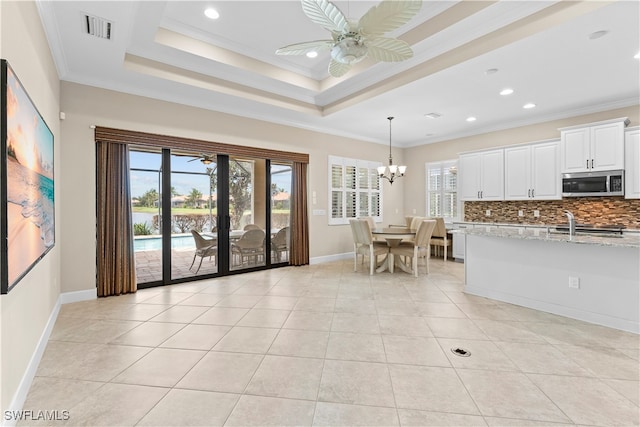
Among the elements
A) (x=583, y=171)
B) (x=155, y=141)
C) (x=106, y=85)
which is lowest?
(x=583, y=171)

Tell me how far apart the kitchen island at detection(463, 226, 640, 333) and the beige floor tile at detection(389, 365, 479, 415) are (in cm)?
203

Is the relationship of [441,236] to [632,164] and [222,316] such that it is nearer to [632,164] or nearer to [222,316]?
[632,164]

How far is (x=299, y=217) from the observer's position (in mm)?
5953

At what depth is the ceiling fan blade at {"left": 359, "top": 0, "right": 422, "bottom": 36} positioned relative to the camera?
79.6 inches

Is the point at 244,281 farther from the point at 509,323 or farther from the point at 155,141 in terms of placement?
the point at 509,323

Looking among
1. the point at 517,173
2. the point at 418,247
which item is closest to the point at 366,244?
the point at 418,247

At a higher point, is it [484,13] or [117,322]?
[484,13]

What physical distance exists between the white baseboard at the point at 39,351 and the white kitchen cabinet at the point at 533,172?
280 inches

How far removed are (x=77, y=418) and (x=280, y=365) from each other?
125cm

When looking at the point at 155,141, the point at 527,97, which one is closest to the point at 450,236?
the point at 527,97

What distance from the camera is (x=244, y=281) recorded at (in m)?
4.82

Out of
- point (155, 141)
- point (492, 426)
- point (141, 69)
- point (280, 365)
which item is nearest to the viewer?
point (492, 426)

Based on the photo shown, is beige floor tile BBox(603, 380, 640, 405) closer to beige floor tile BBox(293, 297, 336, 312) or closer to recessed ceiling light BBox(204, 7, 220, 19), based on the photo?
beige floor tile BBox(293, 297, 336, 312)

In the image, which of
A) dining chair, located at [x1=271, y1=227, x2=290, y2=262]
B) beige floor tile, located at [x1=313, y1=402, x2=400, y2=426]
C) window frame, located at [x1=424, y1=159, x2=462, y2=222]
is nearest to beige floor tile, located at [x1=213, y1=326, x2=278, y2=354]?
beige floor tile, located at [x1=313, y1=402, x2=400, y2=426]
